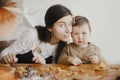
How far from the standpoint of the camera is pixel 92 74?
115 centimetres

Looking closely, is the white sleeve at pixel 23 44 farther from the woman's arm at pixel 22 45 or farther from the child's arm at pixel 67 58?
the child's arm at pixel 67 58

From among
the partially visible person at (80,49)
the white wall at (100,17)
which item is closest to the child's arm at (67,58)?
the partially visible person at (80,49)

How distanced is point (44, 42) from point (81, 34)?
0.17 meters

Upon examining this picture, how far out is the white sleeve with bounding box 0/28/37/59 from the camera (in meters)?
1.24

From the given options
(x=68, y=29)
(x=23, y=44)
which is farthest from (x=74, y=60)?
(x=23, y=44)

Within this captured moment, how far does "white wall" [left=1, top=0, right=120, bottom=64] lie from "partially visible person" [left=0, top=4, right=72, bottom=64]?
30mm

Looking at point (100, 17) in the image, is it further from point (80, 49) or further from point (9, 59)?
point (9, 59)

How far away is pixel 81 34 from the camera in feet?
3.89

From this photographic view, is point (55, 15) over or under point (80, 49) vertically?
over

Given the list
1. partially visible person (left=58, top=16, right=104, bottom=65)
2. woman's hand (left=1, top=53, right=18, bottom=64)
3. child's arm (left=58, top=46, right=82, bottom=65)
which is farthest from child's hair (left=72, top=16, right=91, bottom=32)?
woman's hand (left=1, top=53, right=18, bottom=64)

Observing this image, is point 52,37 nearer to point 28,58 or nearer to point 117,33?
point 28,58

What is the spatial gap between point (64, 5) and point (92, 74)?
312 millimetres

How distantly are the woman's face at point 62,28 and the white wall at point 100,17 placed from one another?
46mm

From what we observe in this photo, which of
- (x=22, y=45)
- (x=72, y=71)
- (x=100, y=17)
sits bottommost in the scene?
(x=72, y=71)
